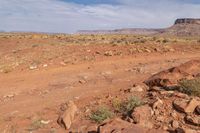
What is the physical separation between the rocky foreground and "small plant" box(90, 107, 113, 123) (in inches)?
4.1

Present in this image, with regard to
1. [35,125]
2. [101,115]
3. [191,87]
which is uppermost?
[191,87]

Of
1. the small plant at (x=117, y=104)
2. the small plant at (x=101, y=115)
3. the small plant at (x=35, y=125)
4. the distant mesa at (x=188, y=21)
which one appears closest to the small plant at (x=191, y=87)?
the small plant at (x=117, y=104)

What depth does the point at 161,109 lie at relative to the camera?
812cm

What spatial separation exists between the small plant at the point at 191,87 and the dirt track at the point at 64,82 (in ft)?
7.68

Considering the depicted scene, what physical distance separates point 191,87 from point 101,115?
1944mm

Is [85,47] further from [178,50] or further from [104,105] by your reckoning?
[104,105]

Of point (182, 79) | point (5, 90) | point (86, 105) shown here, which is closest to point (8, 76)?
point (5, 90)

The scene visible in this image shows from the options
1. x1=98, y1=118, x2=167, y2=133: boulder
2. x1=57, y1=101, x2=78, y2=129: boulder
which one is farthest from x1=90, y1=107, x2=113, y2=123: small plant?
x1=98, y1=118, x2=167, y2=133: boulder

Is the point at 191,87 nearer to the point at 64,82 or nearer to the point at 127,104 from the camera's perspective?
the point at 127,104

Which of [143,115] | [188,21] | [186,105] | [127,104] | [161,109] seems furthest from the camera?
[188,21]

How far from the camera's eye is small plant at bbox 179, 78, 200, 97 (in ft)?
28.1

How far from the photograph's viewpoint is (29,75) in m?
15.0

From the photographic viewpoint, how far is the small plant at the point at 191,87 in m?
8.58

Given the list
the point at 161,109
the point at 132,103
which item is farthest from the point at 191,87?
the point at 132,103
